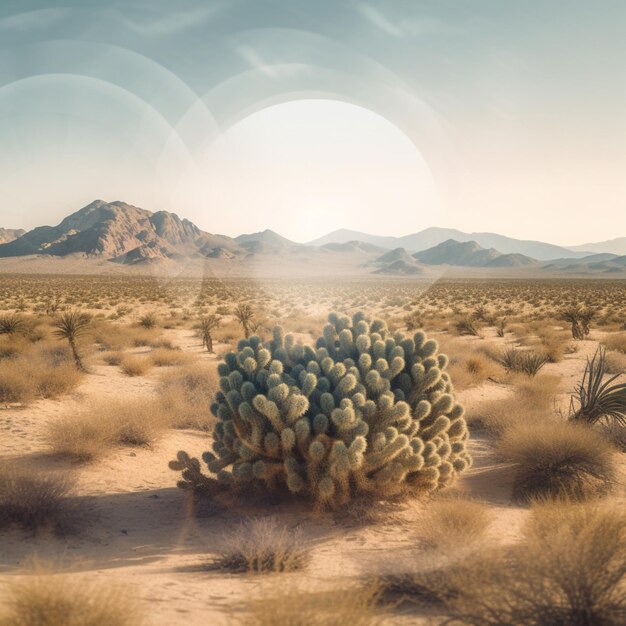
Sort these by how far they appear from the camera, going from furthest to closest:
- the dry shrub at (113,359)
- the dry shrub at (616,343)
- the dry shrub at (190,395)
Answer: the dry shrub at (616,343), the dry shrub at (113,359), the dry shrub at (190,395)

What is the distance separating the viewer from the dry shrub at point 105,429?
262 inches

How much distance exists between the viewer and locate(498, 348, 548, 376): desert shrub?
1223 cm

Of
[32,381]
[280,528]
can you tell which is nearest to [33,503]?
[280,528]

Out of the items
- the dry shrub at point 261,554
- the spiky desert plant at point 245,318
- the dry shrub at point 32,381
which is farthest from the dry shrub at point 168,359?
the dry shrub at point 261,554

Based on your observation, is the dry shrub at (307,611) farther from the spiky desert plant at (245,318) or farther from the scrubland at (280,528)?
the spiky desert plant at (245,318)

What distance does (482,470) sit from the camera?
6902 millimetres

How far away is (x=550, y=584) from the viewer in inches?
119

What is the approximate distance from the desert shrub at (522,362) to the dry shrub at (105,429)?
27.9ft

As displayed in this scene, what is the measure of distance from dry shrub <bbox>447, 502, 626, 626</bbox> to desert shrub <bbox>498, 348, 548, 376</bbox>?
30.1ft

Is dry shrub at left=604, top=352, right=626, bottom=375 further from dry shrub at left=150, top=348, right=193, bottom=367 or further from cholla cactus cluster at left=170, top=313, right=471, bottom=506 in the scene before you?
dry shrub at left=150, top=348, right=193, bottom=367

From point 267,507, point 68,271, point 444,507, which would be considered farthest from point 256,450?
point 68,271

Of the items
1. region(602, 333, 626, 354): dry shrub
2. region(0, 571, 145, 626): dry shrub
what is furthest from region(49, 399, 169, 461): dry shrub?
region(602, 333, 626, 354): dry shrub

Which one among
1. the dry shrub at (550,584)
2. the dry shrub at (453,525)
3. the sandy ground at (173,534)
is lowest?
the sandy ground at (173,534)

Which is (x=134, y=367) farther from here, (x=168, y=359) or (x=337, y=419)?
(x=337, y=419)
